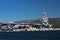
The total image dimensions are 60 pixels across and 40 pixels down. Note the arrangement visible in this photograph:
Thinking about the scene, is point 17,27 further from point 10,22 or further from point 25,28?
point 10,22

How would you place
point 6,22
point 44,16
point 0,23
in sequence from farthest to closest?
point 44,16 < point 6,22 < point 0,23

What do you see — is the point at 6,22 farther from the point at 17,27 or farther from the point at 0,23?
the point at 17,27

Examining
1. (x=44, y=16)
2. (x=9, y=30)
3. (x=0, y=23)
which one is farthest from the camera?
(x=44, y=16)

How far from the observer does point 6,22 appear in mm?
166750

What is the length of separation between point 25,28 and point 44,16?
114 ft

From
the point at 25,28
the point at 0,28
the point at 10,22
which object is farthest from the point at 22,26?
the point at 10,22

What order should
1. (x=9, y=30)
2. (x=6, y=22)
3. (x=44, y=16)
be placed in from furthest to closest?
(x=44, y=16)
(x=6, y=22)
(x=9, y=30)

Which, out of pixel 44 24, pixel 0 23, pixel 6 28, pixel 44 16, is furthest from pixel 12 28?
pixel 44 16

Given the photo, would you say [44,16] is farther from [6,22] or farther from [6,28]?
[6,28]

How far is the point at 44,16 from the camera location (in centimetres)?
17850

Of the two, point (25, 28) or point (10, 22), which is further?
point (10, 22)

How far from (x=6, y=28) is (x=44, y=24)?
33.9 meters

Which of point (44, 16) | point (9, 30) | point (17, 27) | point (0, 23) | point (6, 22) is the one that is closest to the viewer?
point (9, 30)

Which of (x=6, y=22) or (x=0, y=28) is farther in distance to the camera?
(x=6, y=22)
